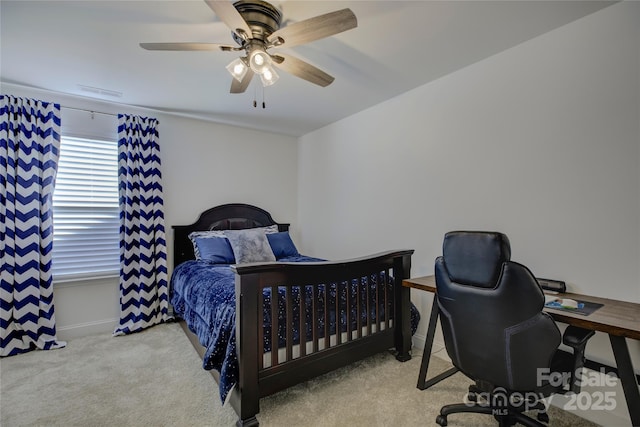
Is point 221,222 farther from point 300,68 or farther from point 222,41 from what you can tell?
point 300,68

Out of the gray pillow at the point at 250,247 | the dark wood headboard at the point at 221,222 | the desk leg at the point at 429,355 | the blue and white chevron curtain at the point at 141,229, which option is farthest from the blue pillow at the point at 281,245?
the desk leg at the point at 429,355

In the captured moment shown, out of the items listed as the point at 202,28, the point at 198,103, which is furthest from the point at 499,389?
the point at 198,103

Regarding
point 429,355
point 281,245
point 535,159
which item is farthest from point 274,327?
point 535,159

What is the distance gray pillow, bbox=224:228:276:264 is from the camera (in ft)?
10.3

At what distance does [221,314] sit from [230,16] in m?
1.71

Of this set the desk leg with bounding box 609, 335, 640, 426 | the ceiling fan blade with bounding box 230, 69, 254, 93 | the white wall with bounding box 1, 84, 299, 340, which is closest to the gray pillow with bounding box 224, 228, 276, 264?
the white wall with bounding box 1, 84, 299, 340

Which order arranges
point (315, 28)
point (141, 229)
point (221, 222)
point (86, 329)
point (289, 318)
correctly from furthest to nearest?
point (221, 222) → point (141, 229) → point (86, 329) → point (289, 318) → point (315, 28)

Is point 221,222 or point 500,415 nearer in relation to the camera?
point 500,415

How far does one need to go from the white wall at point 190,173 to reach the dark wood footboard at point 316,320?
7.22ft

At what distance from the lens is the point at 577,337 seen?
4.28 ft

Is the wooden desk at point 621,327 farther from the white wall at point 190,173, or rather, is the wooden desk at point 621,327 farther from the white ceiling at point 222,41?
the white wall at point 190,173

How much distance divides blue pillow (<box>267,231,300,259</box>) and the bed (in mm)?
784

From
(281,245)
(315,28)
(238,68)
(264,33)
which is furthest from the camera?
(281,245)

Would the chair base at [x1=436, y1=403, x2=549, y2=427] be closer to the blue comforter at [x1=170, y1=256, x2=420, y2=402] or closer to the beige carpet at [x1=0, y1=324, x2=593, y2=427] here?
the beige carpet at [x1=0, y1=324, x2=593, y2=427]
